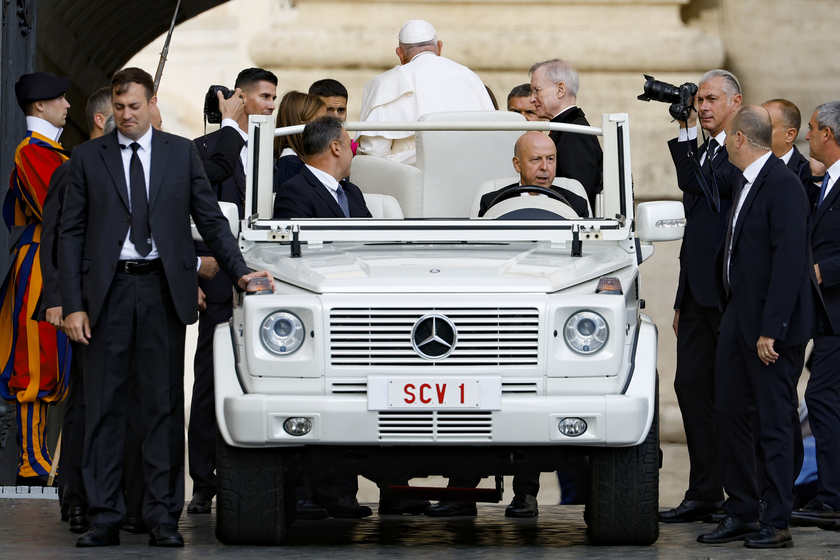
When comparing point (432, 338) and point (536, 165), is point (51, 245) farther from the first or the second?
point (536, 165)

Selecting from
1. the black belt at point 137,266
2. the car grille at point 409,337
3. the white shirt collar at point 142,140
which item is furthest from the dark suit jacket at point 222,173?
the car grille at point 409,337

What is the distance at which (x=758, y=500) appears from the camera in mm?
7211

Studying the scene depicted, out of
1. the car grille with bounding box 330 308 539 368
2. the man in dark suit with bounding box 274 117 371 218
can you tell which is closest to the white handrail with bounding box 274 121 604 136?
the man in dark suit with bounding box 274 117 371 218

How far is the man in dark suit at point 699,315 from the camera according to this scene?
8.09m

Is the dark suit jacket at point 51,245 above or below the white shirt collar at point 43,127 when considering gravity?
below

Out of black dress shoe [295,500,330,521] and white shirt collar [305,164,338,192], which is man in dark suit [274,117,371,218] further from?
black dress shoe [295,500,330,521]

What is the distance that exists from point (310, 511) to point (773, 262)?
8.99 feet

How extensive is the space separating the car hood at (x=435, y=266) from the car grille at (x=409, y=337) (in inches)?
3.9

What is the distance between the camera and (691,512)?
26.9ft

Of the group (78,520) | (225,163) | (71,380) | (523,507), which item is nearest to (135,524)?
(78,520)

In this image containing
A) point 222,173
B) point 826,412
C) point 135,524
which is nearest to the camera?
point 135,524

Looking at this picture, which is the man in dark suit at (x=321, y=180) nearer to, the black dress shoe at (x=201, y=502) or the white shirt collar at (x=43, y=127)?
the black dress shoe at (x=201, y=502)

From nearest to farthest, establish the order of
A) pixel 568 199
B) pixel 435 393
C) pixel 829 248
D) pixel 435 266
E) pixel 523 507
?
pixel 435 393 < pixel 435 266 < pixel 568 199 < pixel 829 248 < pixel 523 507

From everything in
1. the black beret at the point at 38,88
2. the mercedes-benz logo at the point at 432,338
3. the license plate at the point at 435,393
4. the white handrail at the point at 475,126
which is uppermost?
the black beret at the point at 38,88
